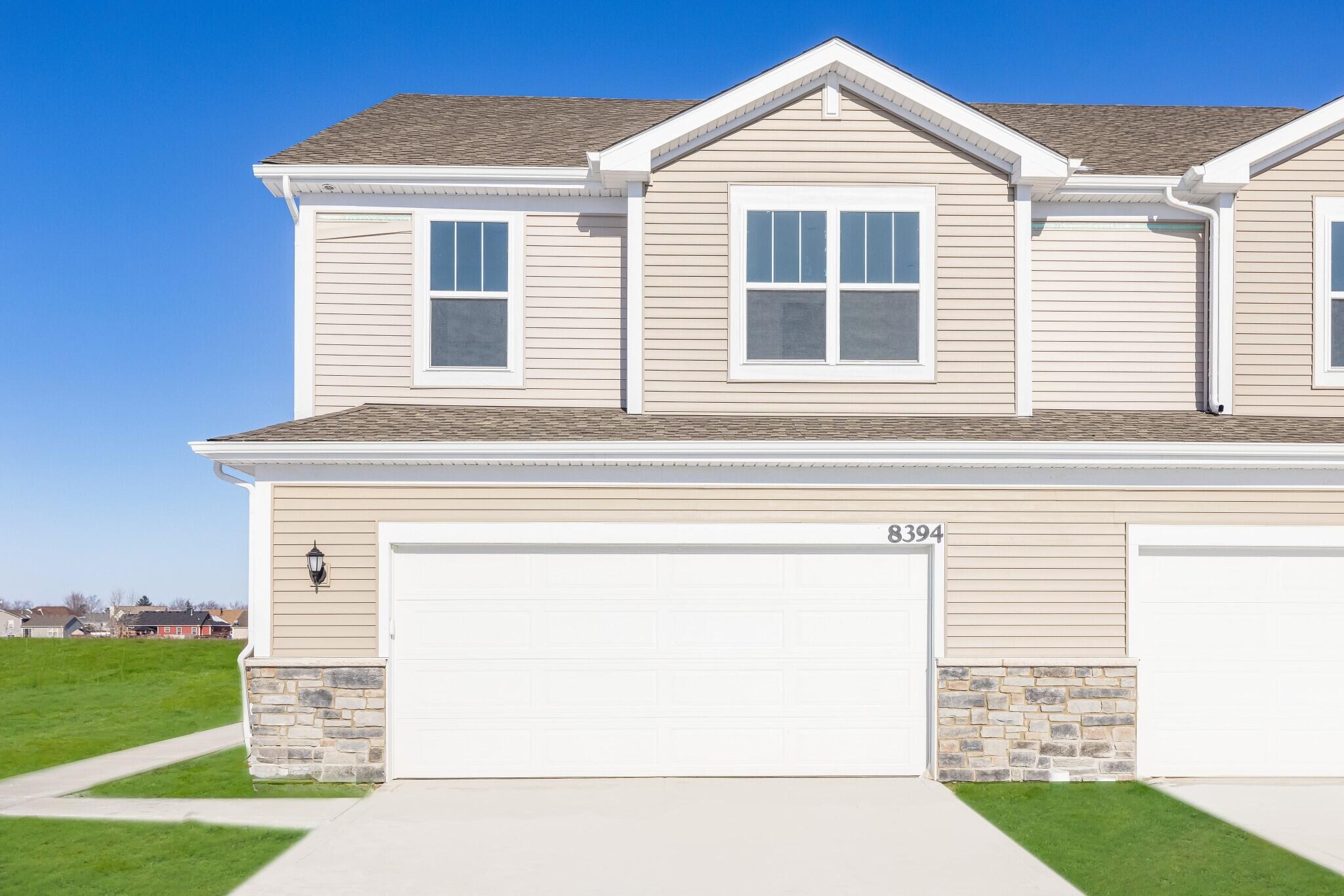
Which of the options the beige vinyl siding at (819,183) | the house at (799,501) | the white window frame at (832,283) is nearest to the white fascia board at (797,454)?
the house at (799,501)

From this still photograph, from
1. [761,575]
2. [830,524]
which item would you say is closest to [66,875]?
[761,575]

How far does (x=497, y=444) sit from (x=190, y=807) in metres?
3.76

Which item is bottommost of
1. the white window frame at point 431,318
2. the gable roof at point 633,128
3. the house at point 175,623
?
the house at point 175,623

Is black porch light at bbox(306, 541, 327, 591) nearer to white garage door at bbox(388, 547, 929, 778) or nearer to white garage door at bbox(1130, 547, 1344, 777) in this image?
white garage door at bbox(388, 547, 929, 778)

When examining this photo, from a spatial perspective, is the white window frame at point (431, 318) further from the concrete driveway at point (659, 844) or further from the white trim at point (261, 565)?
the concrete driveway at point (659, 844)

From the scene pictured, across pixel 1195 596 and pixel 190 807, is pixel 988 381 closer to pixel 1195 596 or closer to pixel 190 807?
pixel 1195 596

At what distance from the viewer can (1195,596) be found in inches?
345

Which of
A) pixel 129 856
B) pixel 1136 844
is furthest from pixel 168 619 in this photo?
pixel 1136 844

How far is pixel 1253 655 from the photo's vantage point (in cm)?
877

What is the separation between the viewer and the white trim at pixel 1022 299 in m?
9.46

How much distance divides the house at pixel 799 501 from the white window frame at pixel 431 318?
4cm

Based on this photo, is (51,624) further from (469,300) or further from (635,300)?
(635,300)

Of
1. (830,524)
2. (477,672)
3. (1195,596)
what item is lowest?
(477,672)

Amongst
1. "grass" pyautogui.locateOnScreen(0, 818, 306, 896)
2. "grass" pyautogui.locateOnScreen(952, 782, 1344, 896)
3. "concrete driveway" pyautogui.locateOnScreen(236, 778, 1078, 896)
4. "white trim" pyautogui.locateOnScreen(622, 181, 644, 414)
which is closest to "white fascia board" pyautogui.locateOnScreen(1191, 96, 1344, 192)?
"white trim" pyautogui.locateOnScreen(622, 181, 644, 414)
